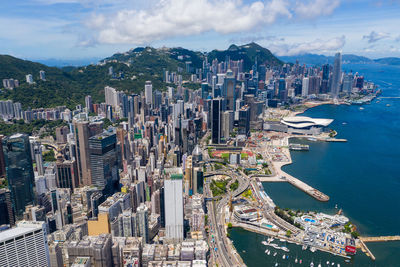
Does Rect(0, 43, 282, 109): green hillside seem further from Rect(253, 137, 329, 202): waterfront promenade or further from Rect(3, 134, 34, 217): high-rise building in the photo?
Rect(253, 137, 329, 202): waterfront promenade

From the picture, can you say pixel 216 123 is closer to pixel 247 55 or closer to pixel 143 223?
pixel 143 223

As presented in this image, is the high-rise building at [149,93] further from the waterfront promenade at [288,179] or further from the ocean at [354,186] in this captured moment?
the waterfront promenade at [288,179]

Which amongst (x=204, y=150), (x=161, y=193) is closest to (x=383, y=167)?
(x=204, y=150)

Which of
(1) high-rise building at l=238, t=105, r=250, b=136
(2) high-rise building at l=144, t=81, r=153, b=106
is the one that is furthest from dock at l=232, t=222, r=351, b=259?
(2) high-rise building at l=144, t=81, r=153, b=106

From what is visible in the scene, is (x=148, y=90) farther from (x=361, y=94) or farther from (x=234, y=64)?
(x=361, y=94)

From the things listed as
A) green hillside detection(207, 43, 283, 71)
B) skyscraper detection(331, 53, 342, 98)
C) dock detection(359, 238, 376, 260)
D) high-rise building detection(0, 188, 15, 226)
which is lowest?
dock detection(359, 238, 376, 260)
